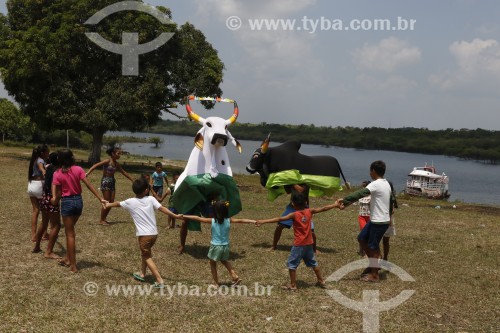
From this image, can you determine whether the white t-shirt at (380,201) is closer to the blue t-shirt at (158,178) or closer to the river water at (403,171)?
the river water at (403,171)

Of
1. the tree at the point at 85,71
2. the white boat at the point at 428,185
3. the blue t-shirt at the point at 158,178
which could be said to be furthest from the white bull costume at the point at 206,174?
the white boat at the point at 428,185

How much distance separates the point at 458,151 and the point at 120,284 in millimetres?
148962

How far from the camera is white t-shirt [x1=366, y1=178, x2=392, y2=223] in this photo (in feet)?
25.5

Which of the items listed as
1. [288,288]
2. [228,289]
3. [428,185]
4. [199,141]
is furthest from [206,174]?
[428,185]

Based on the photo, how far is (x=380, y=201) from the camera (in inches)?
307

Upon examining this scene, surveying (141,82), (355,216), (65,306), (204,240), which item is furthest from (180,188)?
(141,82)

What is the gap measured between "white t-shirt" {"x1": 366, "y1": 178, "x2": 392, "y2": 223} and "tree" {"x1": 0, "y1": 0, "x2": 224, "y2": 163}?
21928 millimetres

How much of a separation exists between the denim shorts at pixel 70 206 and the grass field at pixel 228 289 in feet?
3.03

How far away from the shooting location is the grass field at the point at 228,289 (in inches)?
230

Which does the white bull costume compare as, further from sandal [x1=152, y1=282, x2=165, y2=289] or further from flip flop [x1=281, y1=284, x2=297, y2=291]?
flip flop [x1=281, y1=284, x2=297, y2=291]

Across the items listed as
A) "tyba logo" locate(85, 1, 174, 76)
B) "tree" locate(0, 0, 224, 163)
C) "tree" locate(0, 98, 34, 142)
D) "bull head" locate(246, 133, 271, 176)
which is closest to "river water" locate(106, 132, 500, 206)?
"bull head" locate(246, 133, 271, 176)

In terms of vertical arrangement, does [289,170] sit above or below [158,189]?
above

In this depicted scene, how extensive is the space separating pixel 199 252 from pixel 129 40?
2199cm

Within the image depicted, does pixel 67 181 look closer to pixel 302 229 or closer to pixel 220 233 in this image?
pixel 220 233
